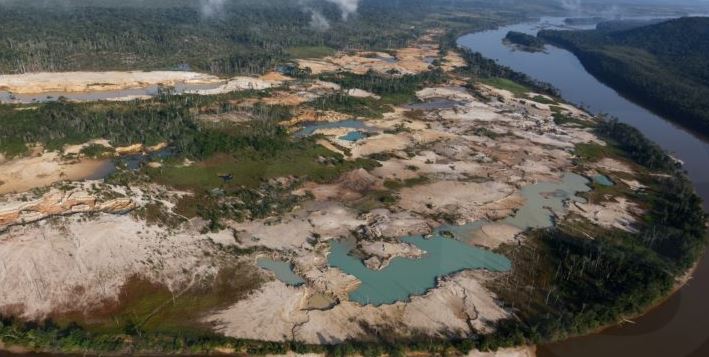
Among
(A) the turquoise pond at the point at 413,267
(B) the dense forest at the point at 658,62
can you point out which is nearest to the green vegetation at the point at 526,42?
(B) the dense forest at the point at 658,62

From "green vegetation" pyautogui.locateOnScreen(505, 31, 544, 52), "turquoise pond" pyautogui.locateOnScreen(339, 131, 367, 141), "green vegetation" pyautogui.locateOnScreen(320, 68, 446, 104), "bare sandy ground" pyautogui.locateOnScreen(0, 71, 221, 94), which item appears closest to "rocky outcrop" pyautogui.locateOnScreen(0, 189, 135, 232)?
"turquoise pond" pyautogui.locateOnScreen(339, 131, 367, 141)

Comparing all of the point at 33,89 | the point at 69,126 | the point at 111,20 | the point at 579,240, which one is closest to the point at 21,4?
the point at 111,20

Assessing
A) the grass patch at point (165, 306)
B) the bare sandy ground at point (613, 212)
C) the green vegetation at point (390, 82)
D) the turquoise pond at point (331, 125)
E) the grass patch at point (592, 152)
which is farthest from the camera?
the green vegetation at point (390, 82)

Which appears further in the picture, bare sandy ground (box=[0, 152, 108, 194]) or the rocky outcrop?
bare sandy ground (box=[0, 152, 108, 194])

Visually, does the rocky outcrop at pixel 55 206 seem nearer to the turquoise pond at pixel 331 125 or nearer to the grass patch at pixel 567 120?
the turquoise pond at pixel 331 125

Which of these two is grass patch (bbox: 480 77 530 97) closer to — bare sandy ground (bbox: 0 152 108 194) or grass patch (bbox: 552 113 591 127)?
grass patch (bbox: 552 113 591 127)

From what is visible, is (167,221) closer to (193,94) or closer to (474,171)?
(474,171)
